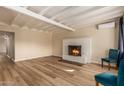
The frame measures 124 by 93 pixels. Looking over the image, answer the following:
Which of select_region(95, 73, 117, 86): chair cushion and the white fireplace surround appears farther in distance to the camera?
the white fireplace surround

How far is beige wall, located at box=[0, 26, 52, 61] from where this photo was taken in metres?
6.32

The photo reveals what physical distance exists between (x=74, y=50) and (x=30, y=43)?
3.31 metres

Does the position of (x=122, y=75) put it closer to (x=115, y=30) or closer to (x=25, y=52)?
(x=115, y=30)

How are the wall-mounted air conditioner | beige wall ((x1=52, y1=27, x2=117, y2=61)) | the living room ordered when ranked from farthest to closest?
beige wall ((x1=52, y1=27, x2=117, y2=61)) → the wall-mounted air conditioner → the living room

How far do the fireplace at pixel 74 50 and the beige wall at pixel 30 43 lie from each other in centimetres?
248

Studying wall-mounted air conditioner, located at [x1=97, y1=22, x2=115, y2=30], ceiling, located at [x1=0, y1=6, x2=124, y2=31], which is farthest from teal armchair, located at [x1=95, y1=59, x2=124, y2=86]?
wall-mounted air conditioner, located at [x1=97, y1=22, x2=115, y2=30]

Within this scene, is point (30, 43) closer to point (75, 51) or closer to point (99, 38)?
point (75, 51)

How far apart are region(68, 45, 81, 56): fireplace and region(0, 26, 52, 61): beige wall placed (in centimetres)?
248

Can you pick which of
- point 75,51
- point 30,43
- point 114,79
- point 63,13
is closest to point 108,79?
point 114,79

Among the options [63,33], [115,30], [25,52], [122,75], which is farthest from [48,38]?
[122,75]

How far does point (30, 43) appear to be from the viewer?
7.10 m

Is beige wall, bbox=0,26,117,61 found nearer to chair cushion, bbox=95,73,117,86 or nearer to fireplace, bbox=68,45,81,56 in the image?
fireplace, bbox=68,45,81,56

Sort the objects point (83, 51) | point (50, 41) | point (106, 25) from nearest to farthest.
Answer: point (106, 25) → point (83, 51) → point (50, 41)
